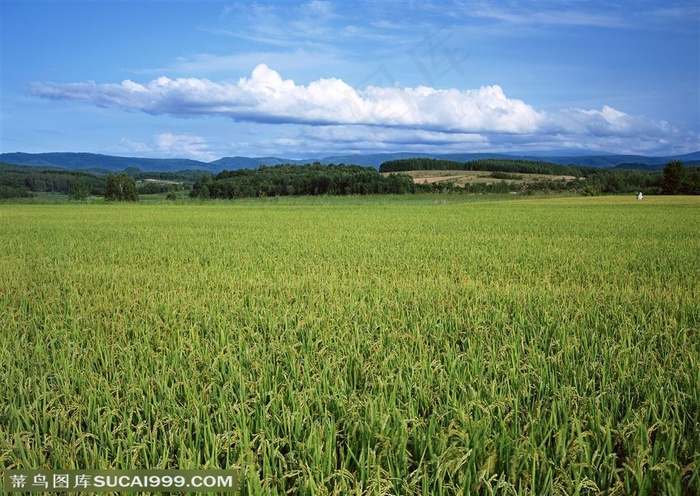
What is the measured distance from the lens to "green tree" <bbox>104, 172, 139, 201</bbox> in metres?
87.4

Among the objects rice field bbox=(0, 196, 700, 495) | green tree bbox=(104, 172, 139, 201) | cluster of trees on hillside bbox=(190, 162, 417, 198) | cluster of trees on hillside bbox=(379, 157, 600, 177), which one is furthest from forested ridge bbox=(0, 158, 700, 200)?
rice field bbox=(0, 196, 700, 495)

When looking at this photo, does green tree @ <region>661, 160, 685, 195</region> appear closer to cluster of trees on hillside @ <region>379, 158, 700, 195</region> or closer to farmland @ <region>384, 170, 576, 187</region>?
cluster of trees on hillside @ <region>379, 158, 700, 195</region>

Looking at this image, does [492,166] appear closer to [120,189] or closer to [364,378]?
[120,189]

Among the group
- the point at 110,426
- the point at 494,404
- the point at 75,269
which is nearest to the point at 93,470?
the point at 110,426

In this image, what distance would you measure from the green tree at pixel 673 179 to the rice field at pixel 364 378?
85226 mm

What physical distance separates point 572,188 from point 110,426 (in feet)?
295

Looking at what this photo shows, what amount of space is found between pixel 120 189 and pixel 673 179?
87.0m

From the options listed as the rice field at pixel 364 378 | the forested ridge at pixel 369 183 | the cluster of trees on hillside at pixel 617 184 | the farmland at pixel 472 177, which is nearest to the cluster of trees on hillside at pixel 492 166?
the forested ridge at pixel 369 183

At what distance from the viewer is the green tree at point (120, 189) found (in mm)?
87375

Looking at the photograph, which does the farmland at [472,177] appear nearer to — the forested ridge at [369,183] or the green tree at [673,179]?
the forested ridge at [369,183]

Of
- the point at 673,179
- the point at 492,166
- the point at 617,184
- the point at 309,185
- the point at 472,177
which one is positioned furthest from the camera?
the point at 492,166

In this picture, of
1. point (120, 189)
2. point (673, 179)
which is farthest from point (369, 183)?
point (673, 179)

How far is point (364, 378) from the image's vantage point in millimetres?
4469

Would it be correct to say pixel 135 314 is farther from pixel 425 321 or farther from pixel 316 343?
pixel 425 321
